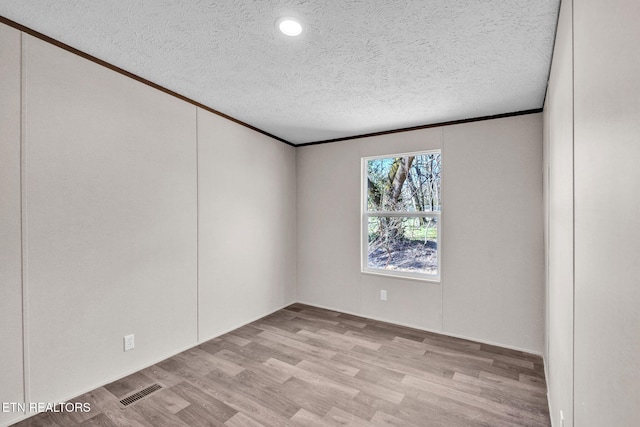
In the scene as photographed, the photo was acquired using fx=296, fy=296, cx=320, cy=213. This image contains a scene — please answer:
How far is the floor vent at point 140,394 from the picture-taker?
6.88 ft

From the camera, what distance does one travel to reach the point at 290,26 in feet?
5.73

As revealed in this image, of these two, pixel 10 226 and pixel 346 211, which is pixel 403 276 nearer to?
pixel 346 211

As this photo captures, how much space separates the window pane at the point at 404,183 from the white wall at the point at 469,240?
0.46ft

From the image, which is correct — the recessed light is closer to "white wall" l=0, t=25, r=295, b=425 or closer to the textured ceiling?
the textured ceiling

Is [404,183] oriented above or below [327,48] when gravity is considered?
below

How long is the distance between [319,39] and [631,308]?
192 centimetres

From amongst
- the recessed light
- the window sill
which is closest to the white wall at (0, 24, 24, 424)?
the recessed light

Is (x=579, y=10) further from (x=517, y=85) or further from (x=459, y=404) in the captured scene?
(x=459, y=404)

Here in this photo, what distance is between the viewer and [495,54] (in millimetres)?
2006

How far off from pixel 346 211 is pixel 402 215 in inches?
29.8

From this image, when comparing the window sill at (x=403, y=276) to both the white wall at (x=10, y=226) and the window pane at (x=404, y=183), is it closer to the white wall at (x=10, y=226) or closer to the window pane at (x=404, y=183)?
the window pane at (x=404, y=183)

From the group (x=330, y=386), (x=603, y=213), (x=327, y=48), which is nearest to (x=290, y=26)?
(x=327, y=48)

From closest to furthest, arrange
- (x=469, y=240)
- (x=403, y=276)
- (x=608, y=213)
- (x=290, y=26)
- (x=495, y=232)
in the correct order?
(x=608, y=213)
(x=290, y=26)
(x=495, y=232)
(x=469, y=240)
(x=403, y=276)

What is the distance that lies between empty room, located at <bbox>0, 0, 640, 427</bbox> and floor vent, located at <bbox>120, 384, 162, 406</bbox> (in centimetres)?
1
